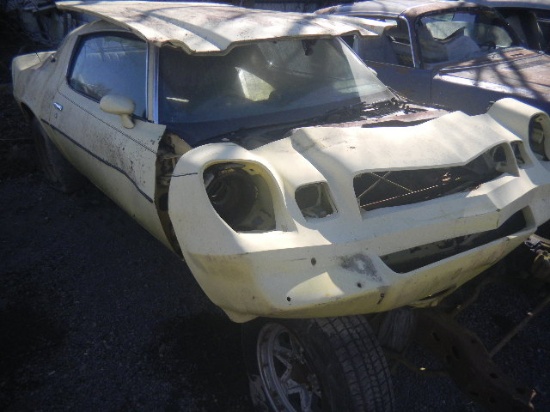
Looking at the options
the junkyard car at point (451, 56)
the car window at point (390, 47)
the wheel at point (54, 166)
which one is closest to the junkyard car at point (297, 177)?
the wheel at point (54, 166)

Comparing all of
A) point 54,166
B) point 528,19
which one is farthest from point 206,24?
point 528,19

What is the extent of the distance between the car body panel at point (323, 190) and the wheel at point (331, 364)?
0.15 meters

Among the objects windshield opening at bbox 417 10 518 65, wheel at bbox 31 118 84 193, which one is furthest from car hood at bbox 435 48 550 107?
wheel at bbox 31 118 84 193

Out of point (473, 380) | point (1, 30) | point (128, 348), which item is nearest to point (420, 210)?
point (473, 380)

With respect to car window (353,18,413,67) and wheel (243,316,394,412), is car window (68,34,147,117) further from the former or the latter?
car window (353,18,413,67)

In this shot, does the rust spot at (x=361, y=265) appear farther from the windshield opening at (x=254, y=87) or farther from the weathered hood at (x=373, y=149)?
the windshield opening at (x=254, y=87)

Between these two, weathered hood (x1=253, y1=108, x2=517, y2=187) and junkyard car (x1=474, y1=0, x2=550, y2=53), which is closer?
weathered hood (x1=253, y1=108, x2=517, y2=187)

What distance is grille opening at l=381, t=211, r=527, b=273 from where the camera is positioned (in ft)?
6.53

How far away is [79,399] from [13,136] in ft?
12.7

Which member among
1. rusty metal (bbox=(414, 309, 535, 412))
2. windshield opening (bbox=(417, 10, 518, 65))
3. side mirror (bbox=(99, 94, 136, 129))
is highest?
side mirror (bbox=(99, 94, 136, 129))

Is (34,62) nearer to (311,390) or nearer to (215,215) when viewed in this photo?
→ (215,215)

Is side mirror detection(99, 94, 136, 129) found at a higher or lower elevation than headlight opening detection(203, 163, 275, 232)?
higher

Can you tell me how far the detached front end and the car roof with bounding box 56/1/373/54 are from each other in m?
0.66

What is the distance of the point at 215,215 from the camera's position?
72.1 inches
